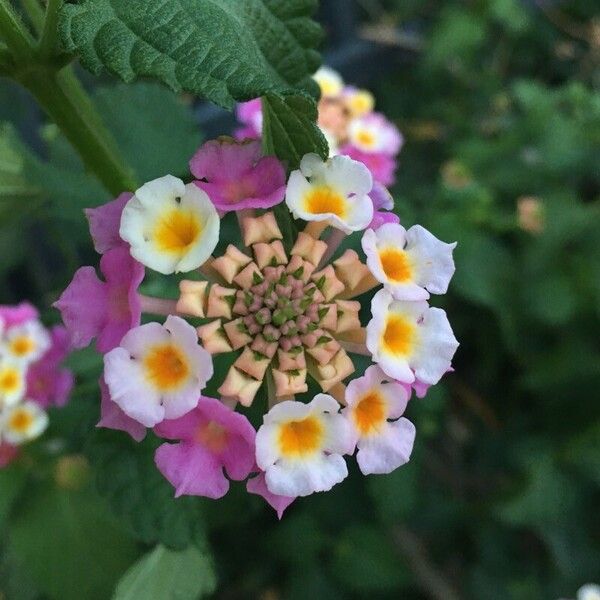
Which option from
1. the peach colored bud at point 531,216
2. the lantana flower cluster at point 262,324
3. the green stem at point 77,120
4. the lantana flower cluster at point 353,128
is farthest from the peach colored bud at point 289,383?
the peach colored bud at point 531,216

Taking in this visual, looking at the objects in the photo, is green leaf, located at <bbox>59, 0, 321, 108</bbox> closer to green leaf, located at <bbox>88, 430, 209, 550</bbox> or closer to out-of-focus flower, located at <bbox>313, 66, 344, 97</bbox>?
green leaf, located at <bbox>88, 430, 209, 550</bbox>

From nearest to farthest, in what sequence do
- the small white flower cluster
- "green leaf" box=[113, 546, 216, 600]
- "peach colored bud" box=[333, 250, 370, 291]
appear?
1. "peach colored bud" box=[333, 250, 370, 291]
2. "green leaf" box=[113, 546, 216, 600]
3. the small white flower cluster

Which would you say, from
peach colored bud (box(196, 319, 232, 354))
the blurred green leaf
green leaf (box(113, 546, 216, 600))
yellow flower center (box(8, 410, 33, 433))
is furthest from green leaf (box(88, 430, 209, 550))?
the blurred green leaf

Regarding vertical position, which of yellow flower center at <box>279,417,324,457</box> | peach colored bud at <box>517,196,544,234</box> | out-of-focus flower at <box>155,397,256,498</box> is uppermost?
yellow flower center at <box>279,417,324,457</box>

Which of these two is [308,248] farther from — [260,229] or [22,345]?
[22,345]

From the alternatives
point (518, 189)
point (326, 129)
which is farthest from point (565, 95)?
point (326, 129)

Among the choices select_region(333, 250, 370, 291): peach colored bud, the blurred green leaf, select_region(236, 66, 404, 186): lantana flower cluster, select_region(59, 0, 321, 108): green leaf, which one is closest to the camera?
select_region(59, 0, 321, 108): green leaf

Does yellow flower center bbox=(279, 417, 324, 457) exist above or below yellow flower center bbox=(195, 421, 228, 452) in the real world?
above

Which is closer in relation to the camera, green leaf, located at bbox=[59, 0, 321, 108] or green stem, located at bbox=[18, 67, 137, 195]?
green leaf, located at bbox=[59, 0, 321, 108]

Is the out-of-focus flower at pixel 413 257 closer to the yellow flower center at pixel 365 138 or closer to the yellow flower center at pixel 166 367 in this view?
the yellow flower center at pixel 166 367
